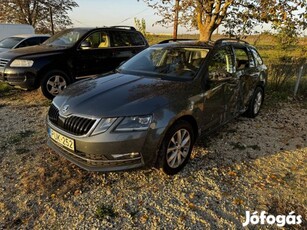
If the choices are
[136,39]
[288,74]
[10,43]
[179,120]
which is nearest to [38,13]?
[10,43]

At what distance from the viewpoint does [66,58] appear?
6484 millimetres

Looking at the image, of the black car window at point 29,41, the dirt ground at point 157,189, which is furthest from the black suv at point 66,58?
the black car window at point 29,41

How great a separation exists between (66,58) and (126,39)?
1974 mm

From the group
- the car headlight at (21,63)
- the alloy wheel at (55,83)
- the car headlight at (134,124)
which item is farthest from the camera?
the alloy wheel at (55,83)

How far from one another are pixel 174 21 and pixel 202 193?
8.79m

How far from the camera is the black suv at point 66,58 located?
6.13m

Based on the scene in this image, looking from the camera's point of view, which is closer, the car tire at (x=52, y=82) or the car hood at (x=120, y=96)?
the car hood at (x=120, y=96)

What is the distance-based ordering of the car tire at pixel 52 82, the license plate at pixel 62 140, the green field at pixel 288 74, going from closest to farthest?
the license plate at pixel 62 140
the car tire at pixel 52 82
the green field at pixel 288 74

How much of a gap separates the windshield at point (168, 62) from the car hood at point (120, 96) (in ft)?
0.91

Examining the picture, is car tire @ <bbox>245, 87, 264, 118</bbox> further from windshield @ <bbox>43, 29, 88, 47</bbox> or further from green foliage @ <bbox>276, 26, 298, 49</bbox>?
windshield @ <bbox>43, 29, 88, 47</bbox>

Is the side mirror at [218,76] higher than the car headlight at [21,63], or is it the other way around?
the side mirror at [218,76]

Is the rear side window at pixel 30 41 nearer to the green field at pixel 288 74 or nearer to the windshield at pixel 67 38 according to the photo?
the green field at pixel 288 74

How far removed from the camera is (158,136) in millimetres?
2951

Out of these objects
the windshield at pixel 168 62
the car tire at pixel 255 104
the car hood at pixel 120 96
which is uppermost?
the windshield at pixel 168 62
